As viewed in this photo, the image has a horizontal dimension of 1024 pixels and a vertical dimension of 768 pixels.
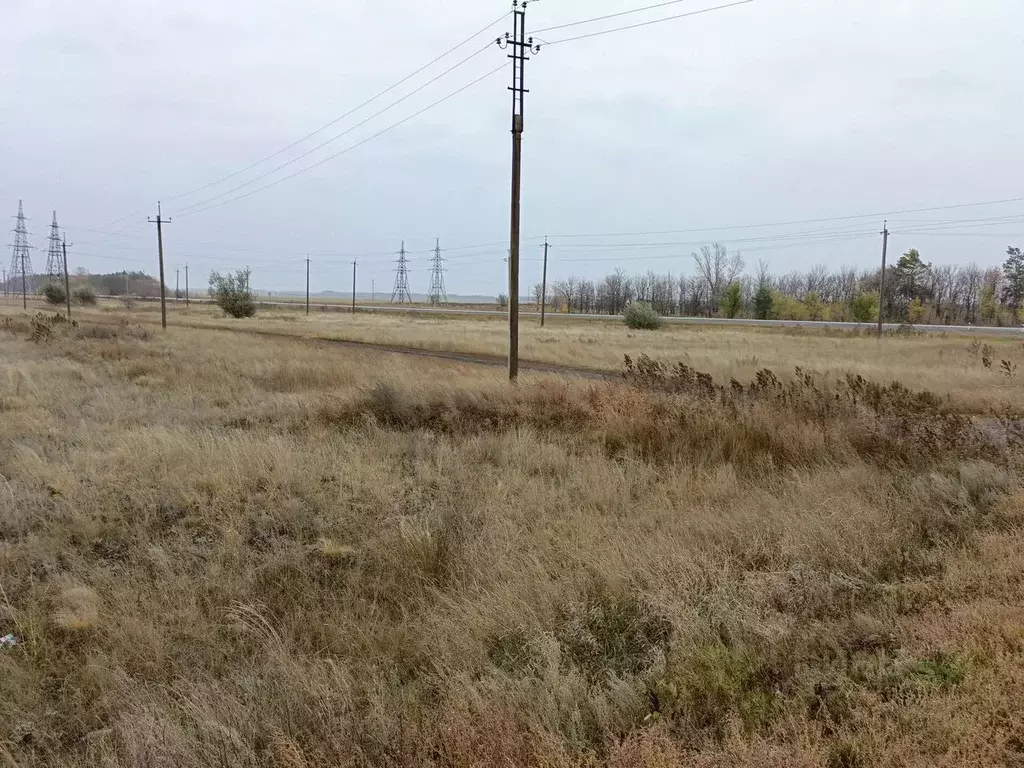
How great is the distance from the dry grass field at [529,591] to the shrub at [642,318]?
44.4 meters

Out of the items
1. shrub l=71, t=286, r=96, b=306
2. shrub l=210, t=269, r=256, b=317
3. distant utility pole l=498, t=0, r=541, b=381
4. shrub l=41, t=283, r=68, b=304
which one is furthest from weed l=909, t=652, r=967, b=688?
shrub l=71, t=286, r=96, b=306

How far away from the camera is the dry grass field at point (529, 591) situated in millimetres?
2488

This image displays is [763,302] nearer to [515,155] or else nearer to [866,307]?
[866,307]

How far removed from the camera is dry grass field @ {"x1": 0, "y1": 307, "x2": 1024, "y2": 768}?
249 cm

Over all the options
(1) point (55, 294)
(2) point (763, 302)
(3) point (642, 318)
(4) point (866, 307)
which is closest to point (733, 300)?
(2) point (763, 302)

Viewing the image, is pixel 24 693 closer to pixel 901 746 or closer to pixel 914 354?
pixel 901 746

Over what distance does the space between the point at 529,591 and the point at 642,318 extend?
5091cm

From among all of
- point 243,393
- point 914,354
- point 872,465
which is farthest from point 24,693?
point 914,354

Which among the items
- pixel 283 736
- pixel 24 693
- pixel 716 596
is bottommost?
pixel 24 693

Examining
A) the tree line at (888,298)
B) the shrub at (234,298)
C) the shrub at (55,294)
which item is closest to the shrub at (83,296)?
the shrub at (55,294)

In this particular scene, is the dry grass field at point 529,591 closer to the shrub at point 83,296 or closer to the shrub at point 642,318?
the shrub at point 642,318

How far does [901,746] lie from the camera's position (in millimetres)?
2107

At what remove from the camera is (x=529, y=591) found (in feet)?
12.8

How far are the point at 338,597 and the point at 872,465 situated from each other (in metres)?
5.68
